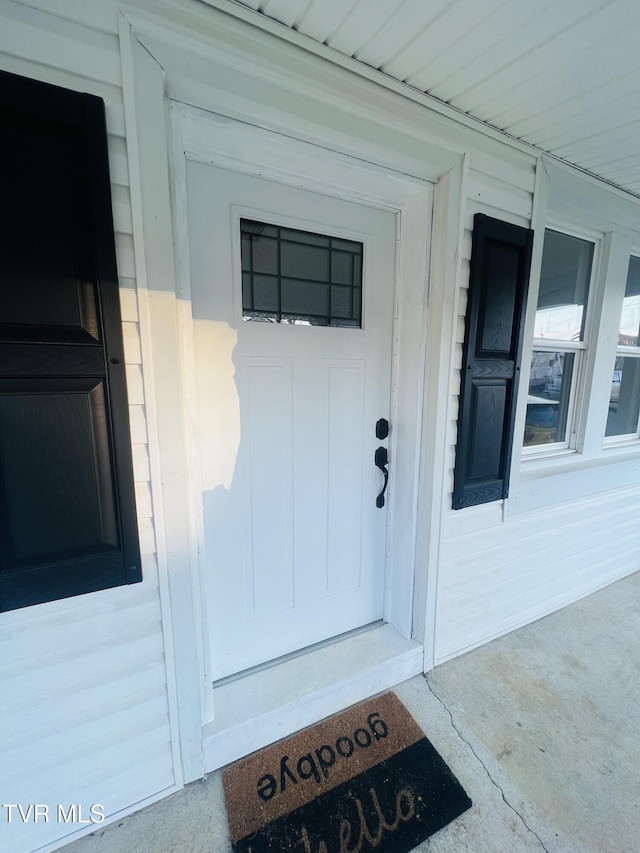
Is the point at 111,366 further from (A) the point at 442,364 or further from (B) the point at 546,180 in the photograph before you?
(B) the point at 546,180

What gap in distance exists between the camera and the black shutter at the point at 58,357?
33.4 inches

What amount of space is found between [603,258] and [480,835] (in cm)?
273

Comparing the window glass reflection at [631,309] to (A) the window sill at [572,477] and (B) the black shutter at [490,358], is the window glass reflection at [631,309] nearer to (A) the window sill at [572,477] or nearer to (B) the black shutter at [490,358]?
(A) the window sill at [572,477]

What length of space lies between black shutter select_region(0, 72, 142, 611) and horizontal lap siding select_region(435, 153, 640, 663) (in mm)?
1323

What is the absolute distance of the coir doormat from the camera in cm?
111

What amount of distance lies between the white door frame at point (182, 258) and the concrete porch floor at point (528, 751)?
17cm

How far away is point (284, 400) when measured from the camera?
145 cm

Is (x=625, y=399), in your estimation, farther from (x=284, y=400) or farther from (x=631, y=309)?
(x=284, y=400)

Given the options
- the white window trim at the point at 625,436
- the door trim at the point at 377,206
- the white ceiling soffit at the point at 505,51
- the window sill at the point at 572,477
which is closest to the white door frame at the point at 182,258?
the door trim at the point at 377,206

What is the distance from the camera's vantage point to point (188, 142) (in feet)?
3.70

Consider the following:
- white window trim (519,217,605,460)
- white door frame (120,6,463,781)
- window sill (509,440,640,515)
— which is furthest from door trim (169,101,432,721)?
white window trim (519,217,605,460)

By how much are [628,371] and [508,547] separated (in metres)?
1.70

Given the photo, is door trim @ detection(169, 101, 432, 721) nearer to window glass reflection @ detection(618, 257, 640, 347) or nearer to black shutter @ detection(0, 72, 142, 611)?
black shutter @ detection(0, 72, 142, 611)

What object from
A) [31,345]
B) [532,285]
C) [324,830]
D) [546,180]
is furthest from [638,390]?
[31,345]
